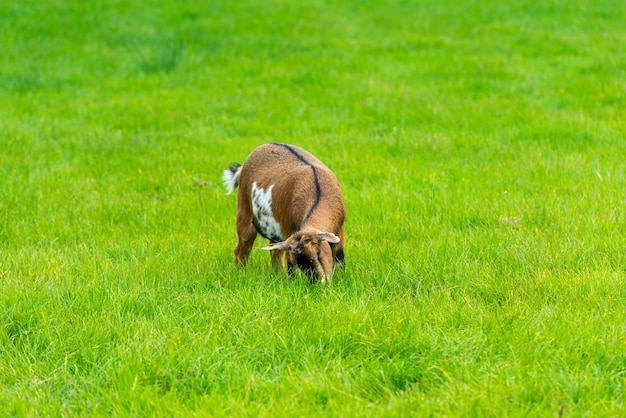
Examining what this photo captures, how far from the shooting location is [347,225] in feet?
23.5

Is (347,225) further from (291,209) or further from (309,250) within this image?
(309,250)

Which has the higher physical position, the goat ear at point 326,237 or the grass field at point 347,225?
the goat ear at point 326,237

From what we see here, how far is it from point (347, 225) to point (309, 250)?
2032mm

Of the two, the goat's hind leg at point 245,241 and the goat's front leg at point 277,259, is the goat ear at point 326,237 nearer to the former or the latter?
the goat's front leg at point 277,259

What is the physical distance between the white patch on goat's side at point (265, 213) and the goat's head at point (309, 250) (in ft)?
2.62

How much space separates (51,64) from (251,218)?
9.61 m

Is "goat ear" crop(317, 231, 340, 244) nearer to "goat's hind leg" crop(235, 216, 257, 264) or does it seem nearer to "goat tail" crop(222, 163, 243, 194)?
"goat's hind leg" crop(235, 216, 257, 264)

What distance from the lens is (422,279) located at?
562 cm

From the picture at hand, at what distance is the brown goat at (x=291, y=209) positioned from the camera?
523 cm

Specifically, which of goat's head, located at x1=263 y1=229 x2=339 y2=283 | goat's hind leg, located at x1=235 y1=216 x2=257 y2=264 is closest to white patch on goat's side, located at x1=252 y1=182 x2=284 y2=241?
goat's hind leg, located at x1=235 y1=216 x2=257 y2=264

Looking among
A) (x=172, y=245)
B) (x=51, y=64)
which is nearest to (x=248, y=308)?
(x=172, y=245)

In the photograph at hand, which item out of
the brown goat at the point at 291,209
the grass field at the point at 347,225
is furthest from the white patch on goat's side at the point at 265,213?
the grass field at the point at 347,225

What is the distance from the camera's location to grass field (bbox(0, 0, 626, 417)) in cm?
427

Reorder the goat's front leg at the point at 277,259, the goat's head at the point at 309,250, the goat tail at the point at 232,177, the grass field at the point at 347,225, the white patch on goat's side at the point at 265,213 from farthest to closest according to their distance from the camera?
the goat tail at the point at 232,177
the goat's front leg at the point at 277,259
the white patch on goat's side at the point at 265,213
the goat's head at the point at 309,250
the grass field at the point at 347,225
